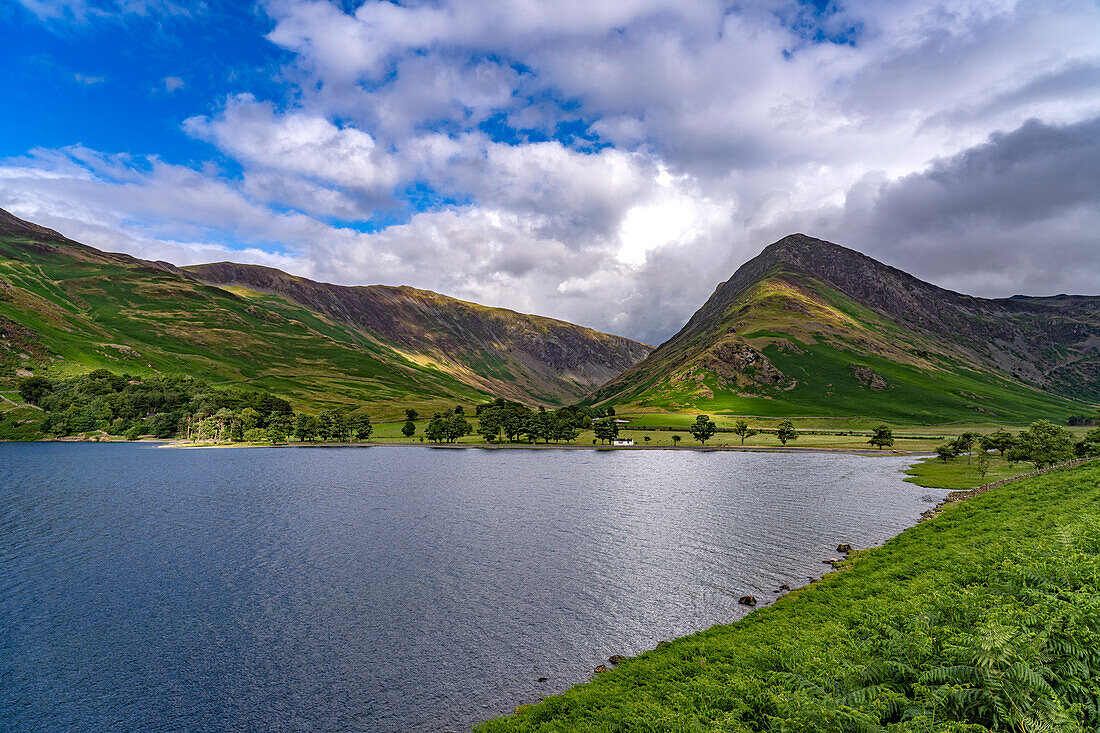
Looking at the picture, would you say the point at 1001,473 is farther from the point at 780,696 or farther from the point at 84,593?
the point at 84,593

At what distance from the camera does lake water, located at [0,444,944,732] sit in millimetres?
32594

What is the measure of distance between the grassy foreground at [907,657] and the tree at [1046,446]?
6432 cm

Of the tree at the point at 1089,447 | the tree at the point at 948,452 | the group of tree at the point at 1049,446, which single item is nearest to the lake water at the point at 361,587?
the group of tree at the point at 1049,446

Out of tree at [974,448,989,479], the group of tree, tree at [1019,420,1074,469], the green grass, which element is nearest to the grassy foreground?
the group of tree

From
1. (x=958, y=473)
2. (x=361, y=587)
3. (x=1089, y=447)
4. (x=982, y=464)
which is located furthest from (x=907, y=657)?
(x=982, y=464)

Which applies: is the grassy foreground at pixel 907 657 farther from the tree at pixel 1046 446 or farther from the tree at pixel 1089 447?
the tree at pixel 1046 446

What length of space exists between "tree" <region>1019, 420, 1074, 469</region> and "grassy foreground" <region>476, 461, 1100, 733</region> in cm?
6432

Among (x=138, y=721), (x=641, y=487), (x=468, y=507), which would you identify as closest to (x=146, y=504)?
(x=468, y=507)

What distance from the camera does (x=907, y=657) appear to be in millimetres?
19469

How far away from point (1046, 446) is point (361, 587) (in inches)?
4918

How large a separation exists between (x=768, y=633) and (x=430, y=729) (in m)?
22.9

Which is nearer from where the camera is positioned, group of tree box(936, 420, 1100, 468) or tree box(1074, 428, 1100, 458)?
tree box(1074, 428, 1100, 458)

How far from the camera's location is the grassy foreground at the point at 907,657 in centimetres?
1423

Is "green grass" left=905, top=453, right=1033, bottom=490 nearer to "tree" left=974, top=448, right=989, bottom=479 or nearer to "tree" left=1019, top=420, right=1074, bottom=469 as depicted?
"tree" left=974, top=448, right=989, bottom=479
